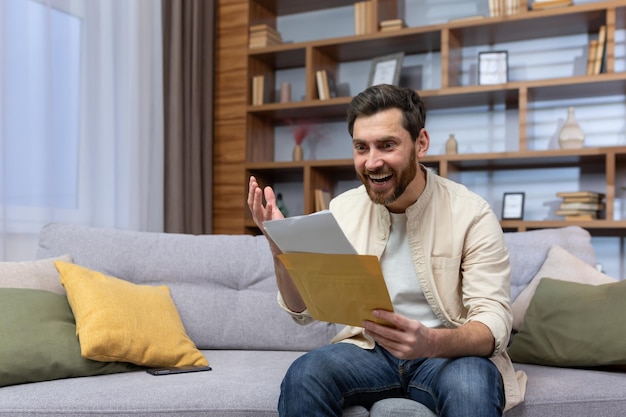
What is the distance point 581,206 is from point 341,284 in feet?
7.74

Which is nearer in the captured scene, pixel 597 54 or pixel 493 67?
pixel 597 54

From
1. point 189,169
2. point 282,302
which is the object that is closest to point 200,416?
point 282,302

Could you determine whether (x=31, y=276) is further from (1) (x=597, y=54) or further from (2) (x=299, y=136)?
(1) (x=597, y=54)

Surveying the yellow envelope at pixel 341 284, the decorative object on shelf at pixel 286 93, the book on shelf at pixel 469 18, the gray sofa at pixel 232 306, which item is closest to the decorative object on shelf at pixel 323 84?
the decorative object on shelf at pixel 286 93

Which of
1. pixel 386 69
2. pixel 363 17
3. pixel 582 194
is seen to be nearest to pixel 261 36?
pixel 363 17

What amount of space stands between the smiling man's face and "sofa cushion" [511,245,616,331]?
29.8 inches

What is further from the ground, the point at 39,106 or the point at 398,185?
the point at 39,106

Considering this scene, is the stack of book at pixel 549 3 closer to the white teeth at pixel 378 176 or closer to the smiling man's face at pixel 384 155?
the smiling man's face at pixel 384 155

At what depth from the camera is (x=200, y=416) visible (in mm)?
1646

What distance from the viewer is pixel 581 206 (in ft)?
10.9

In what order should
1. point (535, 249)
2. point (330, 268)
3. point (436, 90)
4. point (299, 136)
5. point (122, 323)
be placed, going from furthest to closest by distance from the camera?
point (299, 136)
point (436, 90)
point (535, 249)
point (122, 323)
point (330, 268)

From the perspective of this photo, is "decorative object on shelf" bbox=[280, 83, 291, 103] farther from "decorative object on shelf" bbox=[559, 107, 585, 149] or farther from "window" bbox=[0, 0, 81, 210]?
"decorative object on shelf" bbox=[559, 107, 585, 149]

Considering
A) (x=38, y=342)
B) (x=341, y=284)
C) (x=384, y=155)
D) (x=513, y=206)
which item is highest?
(x=384, y=155)

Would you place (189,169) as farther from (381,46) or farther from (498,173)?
(498,173)
